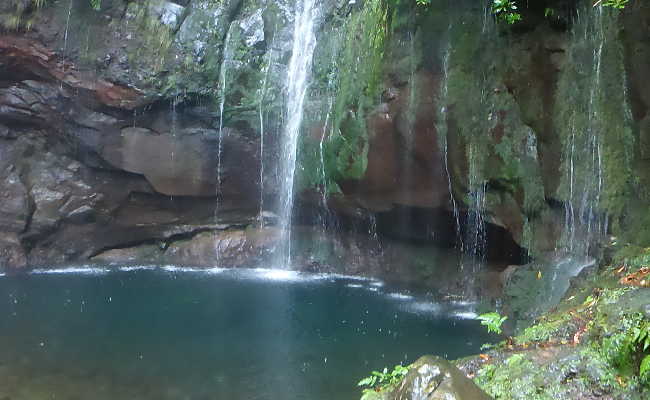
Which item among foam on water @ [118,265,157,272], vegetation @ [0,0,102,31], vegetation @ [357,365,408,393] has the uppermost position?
vegetation @ [0,0,102,31]

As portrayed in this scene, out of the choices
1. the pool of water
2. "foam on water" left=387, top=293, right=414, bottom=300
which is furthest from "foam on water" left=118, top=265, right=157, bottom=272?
"foam on water" left=387, top=293, right=414, bottom=300

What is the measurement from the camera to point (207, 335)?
7707mm

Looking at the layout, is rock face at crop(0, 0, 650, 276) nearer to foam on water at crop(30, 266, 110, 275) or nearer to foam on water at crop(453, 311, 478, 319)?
foam on water at crop(30, 266, 110, 275)

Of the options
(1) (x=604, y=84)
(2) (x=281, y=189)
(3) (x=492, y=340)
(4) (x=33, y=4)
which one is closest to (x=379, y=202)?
(2) (x=281, y=189)

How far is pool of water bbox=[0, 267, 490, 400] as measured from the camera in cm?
603

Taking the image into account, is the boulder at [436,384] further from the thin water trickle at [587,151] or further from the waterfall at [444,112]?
the waterfall at [444,112]

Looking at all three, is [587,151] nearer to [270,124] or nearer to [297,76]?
[297,76]

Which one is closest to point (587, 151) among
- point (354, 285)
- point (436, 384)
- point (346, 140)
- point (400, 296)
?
point (400, 296)

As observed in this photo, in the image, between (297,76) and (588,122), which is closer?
(588,122)

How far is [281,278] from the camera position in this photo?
11.4 meters

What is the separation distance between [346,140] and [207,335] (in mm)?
4470

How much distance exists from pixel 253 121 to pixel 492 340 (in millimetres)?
6443

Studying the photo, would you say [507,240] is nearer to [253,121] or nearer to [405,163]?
[405,163]

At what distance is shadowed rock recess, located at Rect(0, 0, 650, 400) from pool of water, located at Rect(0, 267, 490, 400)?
3.80ft
